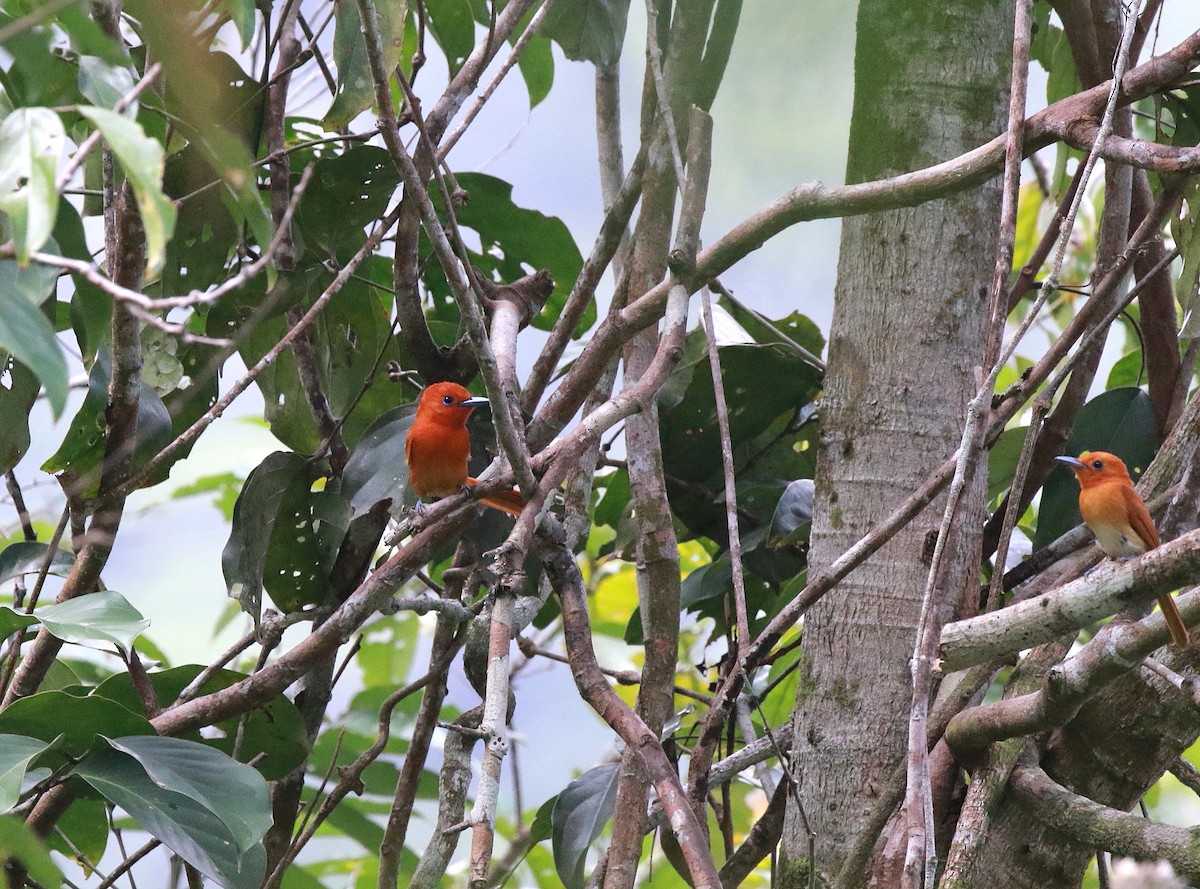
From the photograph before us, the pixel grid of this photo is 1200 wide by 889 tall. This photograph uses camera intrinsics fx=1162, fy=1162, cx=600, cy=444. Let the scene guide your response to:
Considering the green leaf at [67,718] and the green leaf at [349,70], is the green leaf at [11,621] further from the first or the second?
the green leaf at [349,70]

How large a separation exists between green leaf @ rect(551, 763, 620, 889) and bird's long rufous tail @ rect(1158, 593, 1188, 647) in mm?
1265

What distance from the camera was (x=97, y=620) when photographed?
1863 millimetres

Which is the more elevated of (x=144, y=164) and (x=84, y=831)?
(x=144, y=164)

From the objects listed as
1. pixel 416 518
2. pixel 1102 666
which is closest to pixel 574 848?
pixel 416 518

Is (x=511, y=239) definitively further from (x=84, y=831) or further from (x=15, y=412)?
(x=84, y=831)

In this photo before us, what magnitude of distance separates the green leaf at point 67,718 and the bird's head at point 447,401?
1.13m

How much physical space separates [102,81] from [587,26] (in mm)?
1831

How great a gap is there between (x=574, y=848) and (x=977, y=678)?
99 centimetres

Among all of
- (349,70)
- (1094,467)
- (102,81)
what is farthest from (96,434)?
(1094,467)

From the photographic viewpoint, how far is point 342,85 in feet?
7.86

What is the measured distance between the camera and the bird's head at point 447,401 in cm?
300

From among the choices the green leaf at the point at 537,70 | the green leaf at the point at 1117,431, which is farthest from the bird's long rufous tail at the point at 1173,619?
the green leaf at the point at 537,70

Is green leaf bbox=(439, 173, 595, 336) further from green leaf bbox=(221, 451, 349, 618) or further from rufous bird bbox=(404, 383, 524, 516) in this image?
green leaf bbox=(221, 451, 349, 618)

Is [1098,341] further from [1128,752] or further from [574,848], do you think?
[574,848]
